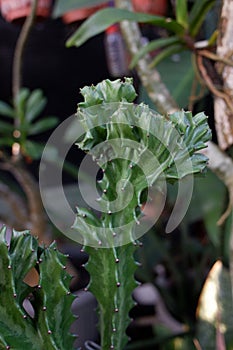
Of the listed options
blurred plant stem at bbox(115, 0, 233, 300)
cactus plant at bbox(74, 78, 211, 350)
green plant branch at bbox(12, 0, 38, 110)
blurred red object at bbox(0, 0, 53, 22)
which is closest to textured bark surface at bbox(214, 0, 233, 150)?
blurred plant stem at bbox(115, 0, 233, 300)

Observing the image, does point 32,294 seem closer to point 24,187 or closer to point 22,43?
point 22,43

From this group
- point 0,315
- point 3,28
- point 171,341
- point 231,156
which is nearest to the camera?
point 0,315

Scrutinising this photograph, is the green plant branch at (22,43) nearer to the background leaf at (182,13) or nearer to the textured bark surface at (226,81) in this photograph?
the background leaf at (182,13)

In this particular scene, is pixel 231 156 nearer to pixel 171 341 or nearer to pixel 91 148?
pixel 91 148

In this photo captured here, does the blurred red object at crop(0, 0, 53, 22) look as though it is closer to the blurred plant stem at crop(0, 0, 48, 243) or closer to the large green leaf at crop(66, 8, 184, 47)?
the blurred plant stem at crop(0, 0, 48, 243)

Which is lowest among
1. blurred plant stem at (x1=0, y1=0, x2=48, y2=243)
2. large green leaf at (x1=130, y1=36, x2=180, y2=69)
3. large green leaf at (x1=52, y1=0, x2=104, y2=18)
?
blurred plant stem at (x1=0, y1=0, x2=48, y2=243)

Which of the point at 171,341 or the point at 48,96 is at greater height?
the point at 48,96

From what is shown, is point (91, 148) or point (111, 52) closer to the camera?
point (91, 148)

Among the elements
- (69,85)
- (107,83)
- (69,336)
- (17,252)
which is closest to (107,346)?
(69,336)
